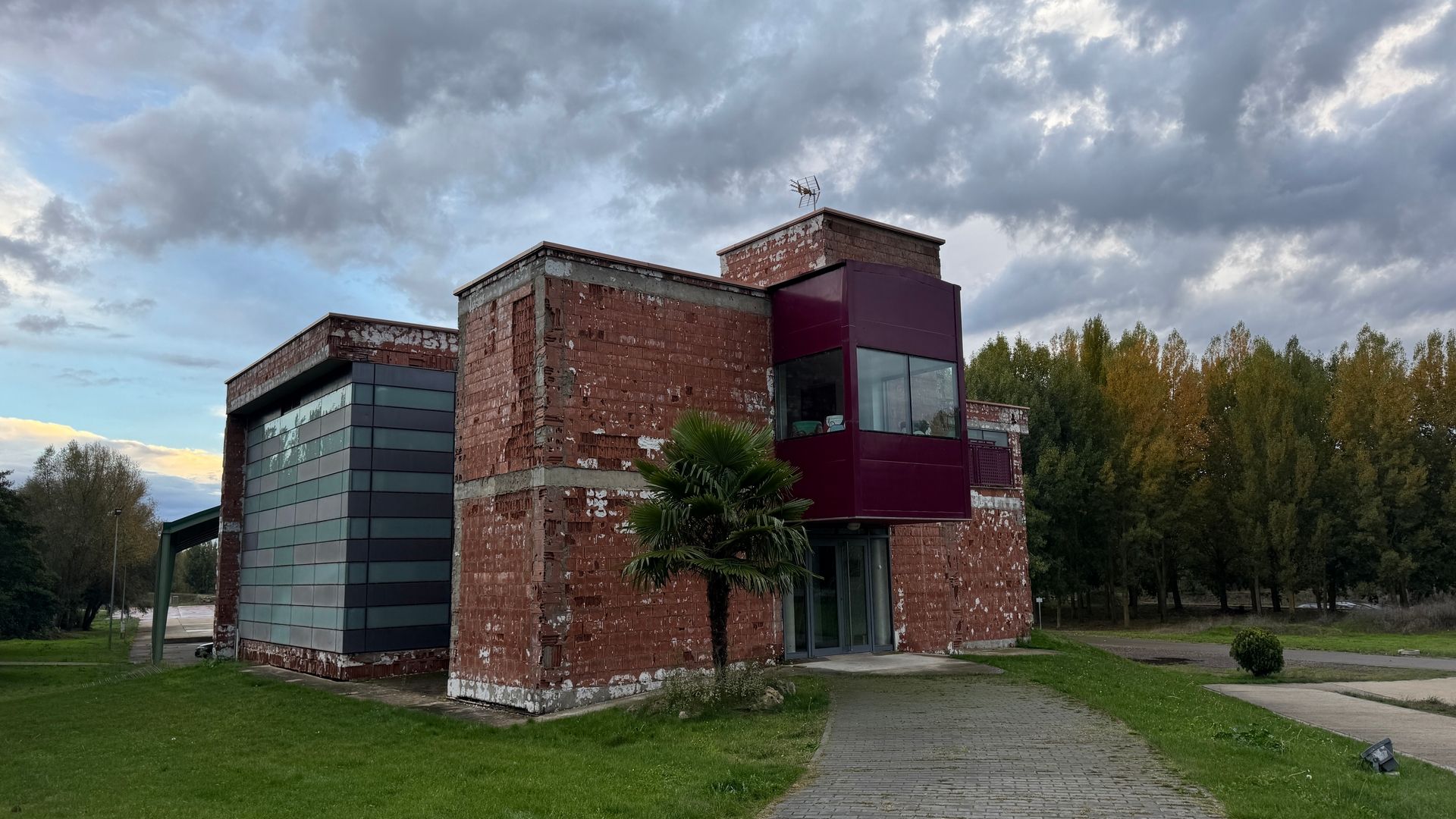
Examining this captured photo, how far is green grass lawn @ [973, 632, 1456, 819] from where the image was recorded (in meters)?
7.12

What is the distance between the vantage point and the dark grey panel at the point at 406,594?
19.2 meters

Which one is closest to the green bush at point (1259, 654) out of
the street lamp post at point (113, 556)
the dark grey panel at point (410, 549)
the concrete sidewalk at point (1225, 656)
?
the concrete sidewalk at point (1225, 656)

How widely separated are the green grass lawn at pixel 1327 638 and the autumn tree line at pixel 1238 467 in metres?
4.14

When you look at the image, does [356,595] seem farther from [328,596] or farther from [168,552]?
[168,552]

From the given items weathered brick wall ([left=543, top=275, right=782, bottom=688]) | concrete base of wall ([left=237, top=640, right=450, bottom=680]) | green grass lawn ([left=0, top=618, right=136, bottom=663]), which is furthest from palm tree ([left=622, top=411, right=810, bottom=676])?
green grass lawn ([left=0, top=618, right=136, bottom=663])

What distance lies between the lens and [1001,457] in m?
24.2

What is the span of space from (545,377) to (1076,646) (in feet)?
55.3

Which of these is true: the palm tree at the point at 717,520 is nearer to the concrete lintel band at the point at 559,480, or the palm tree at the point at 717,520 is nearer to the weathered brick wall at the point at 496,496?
the concrete lintel band at the point at 559,480

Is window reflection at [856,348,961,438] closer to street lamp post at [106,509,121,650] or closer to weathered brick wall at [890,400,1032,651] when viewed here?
weathered brick wall at [890,400,1032,651]

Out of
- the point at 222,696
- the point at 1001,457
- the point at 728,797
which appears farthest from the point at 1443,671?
the point at 222,696

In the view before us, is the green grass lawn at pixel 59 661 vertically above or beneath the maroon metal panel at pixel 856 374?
beneath

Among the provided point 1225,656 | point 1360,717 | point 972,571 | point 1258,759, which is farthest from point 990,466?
point 1258,759

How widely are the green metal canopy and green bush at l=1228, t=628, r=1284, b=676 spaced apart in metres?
25.6

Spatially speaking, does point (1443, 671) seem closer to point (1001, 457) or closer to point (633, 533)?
point (1001, 457)
